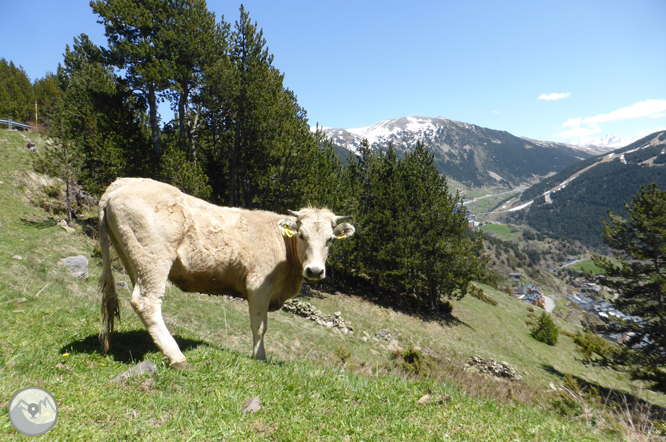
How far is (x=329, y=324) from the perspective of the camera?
1622cm

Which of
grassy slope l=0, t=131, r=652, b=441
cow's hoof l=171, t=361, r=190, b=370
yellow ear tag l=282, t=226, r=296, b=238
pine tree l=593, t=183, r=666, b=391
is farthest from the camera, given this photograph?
pine tree l=593, t=183, r=666, b=391

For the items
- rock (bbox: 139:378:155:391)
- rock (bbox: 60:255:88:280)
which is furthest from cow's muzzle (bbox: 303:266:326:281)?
rock (bbox: 60:255:88:280)

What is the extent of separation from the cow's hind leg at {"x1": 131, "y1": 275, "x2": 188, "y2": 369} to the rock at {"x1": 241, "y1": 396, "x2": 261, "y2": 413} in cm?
109

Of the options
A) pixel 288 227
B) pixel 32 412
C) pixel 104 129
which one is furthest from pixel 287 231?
pixel 104 129

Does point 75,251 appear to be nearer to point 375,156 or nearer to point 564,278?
point 375,156

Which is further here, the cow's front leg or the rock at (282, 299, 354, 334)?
the rock at (282, 299, 354, 334)

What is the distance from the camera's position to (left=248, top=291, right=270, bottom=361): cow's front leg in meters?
5.20

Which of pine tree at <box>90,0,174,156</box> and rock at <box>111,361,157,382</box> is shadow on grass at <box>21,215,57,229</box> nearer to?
pine tree at <box>90,0,174,156</box>

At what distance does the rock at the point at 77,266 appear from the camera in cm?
1016

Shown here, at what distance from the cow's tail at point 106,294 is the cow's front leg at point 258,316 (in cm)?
192

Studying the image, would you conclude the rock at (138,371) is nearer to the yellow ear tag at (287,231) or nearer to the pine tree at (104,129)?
the yellow ear tag at (287,231)

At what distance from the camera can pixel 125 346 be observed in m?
4.62

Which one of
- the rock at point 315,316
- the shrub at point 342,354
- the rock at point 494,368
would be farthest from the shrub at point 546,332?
the shrub at point 342,354

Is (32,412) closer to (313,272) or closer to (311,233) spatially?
(313,272)
